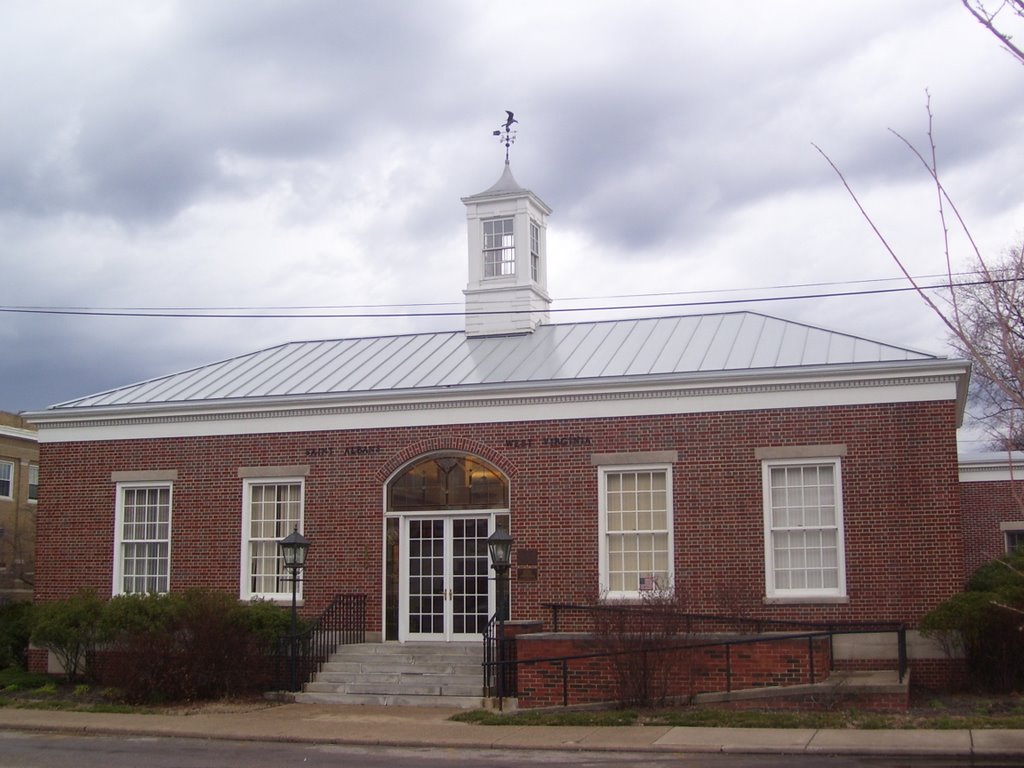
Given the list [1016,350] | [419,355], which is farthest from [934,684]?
[1016,350]

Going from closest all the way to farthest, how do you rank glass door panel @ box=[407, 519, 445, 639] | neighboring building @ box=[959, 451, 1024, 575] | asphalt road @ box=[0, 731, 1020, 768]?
asphalt road @ box=[0, 731, 1020, 768] → glass door panel @ box=[407, 519, 445, 639] → neighboring building @ box=[959, 451, 1024, 575]

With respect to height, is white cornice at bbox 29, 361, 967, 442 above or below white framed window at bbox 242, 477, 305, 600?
above

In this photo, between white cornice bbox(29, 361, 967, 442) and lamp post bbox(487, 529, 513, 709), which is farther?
white cornice bbox(29, 361, 967, 442)

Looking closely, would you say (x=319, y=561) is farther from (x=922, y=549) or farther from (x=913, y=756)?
(x=913, y=756)

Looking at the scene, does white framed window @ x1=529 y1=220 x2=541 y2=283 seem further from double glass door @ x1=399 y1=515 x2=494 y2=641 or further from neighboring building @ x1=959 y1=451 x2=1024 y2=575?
neighboring building @ x1=959 y1=451 x2=1024 y2=575

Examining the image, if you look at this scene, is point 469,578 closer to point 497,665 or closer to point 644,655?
point 497,665

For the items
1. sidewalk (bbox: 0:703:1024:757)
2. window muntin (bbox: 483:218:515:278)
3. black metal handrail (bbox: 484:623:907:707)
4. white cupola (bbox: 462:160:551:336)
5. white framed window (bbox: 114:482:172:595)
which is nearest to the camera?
sidewalk (bbox: 0:703:1024:757)

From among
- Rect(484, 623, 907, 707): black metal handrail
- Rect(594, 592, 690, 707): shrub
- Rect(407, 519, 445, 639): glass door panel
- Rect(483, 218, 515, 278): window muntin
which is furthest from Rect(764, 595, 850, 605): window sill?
Rect(483, 218, 515, 278): window muntin

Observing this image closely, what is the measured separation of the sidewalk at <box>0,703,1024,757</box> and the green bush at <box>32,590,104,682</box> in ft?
6.99

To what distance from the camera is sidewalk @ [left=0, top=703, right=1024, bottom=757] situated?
1388cm

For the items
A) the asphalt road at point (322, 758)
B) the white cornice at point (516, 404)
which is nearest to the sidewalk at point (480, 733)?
the asphalt road at point (322, 758)

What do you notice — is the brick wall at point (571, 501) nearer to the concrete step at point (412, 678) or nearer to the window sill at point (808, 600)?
A: the window sill at point (808, 600)

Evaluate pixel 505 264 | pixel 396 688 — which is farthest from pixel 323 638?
pixel 505 264

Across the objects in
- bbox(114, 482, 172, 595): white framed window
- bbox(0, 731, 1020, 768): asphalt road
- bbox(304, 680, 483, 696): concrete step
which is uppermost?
bbox(114, 482, 172, 595): white framed window
